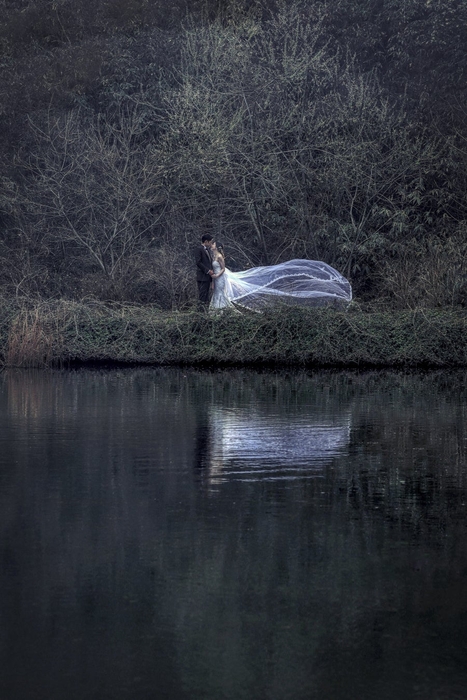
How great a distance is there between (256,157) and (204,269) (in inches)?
339

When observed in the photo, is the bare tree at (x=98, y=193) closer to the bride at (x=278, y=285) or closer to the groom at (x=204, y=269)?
the bride at (x=278, y=285)

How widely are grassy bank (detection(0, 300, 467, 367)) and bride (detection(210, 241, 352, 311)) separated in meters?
2.39

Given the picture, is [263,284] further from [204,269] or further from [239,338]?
[239,338]

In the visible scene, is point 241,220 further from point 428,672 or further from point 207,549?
point 428,672

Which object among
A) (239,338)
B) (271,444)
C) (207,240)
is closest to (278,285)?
(207,240)

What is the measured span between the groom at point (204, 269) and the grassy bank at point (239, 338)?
2.52 metres

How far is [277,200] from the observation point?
34.9 meters

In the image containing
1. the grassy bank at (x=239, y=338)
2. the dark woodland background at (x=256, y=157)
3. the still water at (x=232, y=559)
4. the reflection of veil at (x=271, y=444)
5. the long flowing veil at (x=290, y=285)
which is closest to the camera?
the still water at (x=232, y=559)

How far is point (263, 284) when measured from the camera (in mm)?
28359

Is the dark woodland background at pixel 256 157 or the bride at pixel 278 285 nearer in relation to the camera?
the bride at pixel 278 285

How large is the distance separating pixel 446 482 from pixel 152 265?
2163 centimetres

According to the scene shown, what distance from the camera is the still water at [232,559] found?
5348mm

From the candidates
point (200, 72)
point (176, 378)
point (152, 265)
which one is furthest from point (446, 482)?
point (200, 72)

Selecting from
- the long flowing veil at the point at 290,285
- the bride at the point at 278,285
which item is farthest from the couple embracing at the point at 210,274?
the long flowing veil at the point at 290,285
